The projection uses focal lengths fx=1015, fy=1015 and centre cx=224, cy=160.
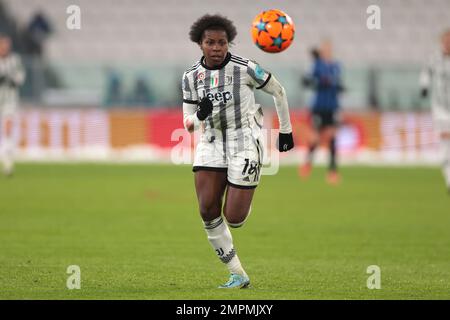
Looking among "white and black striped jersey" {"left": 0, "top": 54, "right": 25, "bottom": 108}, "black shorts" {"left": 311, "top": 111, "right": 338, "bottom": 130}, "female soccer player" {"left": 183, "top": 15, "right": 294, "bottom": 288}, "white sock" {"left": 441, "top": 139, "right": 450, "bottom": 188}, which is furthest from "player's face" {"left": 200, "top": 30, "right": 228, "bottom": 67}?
"white and black striped jersey" {"left": 0, "top": 54, "right": 25, "bottom": 108}

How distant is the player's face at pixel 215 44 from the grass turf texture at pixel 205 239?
1.94 metres

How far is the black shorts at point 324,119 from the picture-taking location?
21562mm

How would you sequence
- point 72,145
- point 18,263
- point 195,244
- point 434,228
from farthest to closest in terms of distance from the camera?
point 72,145
point 434,228
point 195,244
point 18,263

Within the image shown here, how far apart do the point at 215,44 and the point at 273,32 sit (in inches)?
28.6

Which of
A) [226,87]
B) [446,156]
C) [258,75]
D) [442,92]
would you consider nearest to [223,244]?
[226,87]

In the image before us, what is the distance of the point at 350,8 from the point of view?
33281mm

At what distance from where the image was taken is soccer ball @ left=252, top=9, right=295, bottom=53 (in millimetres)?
8883

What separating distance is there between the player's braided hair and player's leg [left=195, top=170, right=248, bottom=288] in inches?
44.9

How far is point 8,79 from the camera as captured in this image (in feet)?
70.1

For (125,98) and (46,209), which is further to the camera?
(125,98)

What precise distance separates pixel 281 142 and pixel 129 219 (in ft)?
20.5

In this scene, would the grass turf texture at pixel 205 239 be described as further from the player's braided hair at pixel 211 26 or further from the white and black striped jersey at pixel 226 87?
the player's braided hair at pixel 211 26
